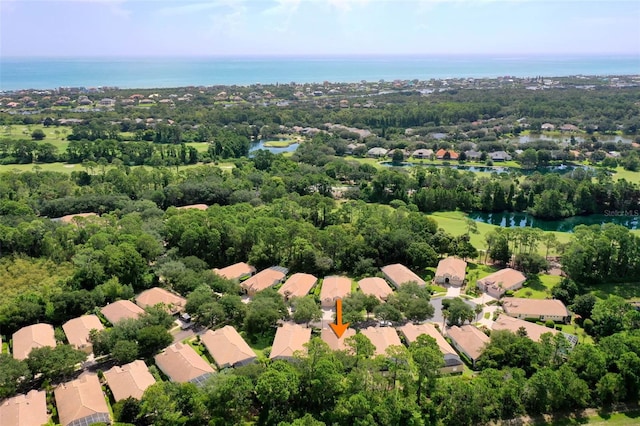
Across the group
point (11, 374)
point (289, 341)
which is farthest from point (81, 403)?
point (289, 341)

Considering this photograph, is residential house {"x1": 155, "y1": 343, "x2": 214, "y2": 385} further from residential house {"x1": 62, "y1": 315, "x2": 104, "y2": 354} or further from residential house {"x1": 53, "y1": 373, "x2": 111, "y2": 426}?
residential house {"x1": 62, "y1": 315, "x2": 104, "y2": 354}

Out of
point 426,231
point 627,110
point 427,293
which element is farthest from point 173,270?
point 627,110

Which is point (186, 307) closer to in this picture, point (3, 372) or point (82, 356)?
point (82, 356)

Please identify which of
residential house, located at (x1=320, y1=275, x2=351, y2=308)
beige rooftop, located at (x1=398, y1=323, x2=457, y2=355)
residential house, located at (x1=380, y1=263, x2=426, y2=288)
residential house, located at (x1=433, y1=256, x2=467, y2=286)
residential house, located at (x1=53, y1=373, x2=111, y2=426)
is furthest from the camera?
residential house, located at (x1=433, y1=256, x2=467, y2=286)

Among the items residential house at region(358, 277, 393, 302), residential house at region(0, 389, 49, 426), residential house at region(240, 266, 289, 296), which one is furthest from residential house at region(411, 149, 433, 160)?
residential house at region(0, 389, 49, 426)

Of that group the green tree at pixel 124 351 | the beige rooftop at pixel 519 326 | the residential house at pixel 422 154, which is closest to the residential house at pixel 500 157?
the residential house at pixel 422 154

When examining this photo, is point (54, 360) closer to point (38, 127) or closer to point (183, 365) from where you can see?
point (183, 365)
